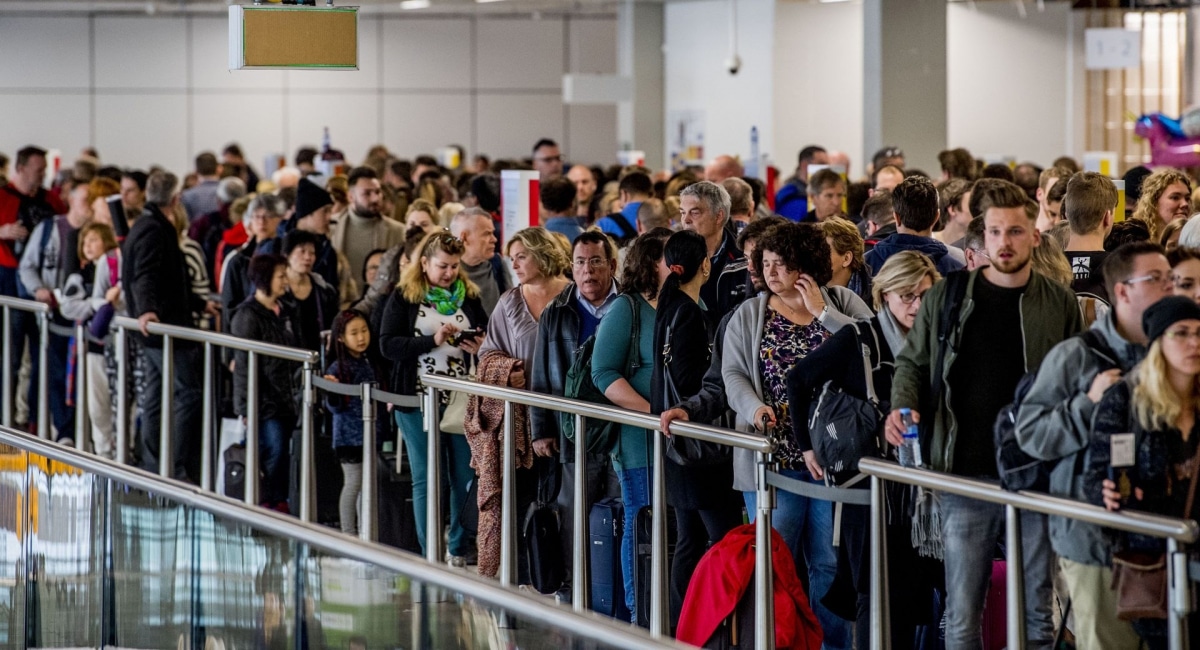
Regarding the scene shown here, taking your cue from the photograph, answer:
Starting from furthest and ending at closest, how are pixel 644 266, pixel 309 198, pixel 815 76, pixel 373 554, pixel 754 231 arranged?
1. pixel 815 76
2. pixel 309 198
3. pixel 754 231
4. pixel 644 266
5. pixel 373 554

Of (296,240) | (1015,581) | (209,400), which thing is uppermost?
(296,240)

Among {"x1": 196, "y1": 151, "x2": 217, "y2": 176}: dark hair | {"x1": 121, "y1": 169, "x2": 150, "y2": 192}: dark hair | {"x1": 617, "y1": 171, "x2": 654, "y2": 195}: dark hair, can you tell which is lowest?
{"x1": 617, "y1": 171, "x2": 654, "y2": 195}: dark hair

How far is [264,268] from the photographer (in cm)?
773

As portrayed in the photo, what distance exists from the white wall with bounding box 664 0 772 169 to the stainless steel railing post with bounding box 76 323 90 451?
1131 cm

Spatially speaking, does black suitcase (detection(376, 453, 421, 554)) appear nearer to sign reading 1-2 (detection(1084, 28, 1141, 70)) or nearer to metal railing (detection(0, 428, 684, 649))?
metal railing (detection(0, 428, 684, 649))

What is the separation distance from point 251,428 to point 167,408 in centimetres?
101

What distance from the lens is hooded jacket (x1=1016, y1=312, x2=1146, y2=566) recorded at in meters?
4.08

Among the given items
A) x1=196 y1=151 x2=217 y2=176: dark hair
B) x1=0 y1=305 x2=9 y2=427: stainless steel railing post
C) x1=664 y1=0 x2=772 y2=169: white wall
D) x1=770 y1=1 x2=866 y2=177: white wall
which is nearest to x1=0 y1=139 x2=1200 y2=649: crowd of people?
x1=0 y1=305 x2=9 y2=427: stainless steel railing post

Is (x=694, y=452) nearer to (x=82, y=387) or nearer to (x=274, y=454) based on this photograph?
(x=274, y=454)

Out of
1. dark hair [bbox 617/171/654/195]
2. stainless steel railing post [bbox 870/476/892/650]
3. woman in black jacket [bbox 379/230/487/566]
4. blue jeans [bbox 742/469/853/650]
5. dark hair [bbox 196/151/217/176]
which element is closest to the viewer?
stainless steel railing post [bbox 870/476/892/650]

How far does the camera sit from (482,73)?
2503cm

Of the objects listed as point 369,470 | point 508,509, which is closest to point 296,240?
point 369,470

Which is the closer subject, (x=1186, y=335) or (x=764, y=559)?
(x=1186, y=335)

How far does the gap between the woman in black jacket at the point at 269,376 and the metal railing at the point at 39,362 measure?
91.1 inches
